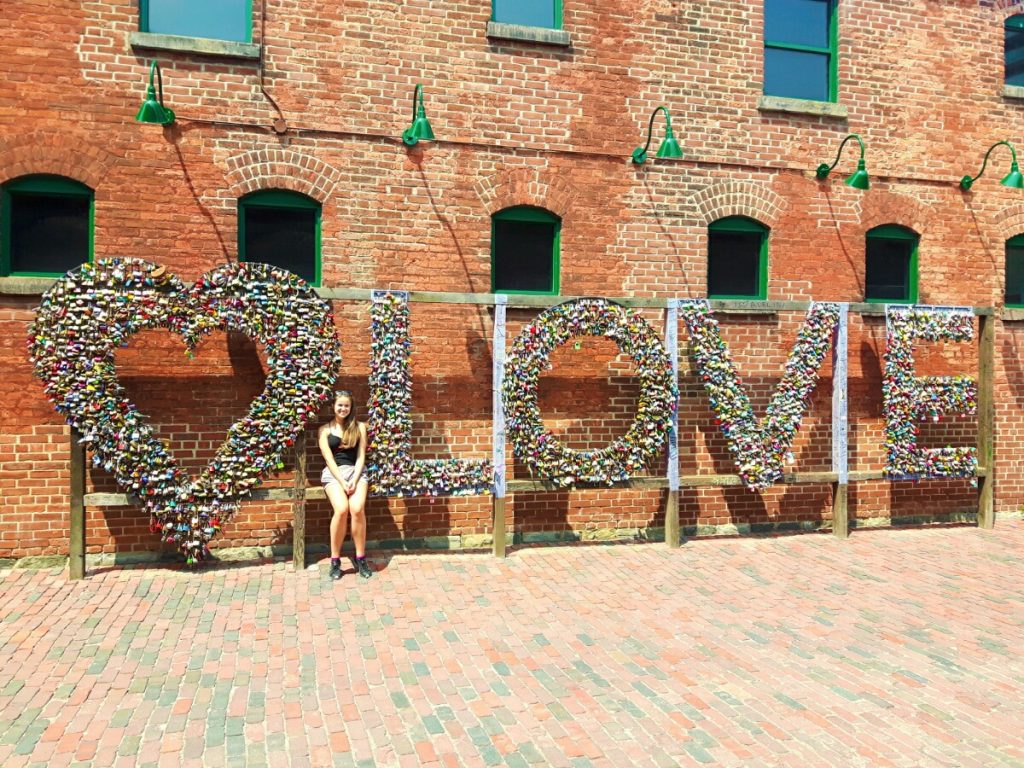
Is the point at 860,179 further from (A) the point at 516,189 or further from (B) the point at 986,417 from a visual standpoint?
(A) the point at 516,189

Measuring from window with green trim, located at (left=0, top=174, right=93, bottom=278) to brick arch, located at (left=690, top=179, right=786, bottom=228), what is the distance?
278 inches

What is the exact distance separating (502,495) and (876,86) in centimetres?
758

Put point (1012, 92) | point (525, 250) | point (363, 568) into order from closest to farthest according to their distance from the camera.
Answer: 1. point (363, 568)
2. point (525, 250)
3. point (1012, 92)

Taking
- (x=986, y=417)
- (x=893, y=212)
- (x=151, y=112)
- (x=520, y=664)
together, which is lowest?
(x=520, y=664)

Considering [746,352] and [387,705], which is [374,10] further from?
[387,705]

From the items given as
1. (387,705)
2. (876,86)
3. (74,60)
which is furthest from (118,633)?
(876,86)

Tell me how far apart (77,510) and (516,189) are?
19.1 feet

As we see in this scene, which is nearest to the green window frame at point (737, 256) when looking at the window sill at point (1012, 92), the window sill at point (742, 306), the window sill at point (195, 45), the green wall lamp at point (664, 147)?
the window sill at point (742, 306)

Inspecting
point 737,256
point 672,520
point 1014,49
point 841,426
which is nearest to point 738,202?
→ point 737,256

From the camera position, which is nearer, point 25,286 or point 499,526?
point 25,286

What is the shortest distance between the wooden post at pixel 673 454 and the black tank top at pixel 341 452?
3.68m

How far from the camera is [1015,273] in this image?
31.9 ft

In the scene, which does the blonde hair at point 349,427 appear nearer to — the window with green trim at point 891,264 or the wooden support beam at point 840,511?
the wooden support beam at point 840,511

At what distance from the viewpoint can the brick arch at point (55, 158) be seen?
263 inches
